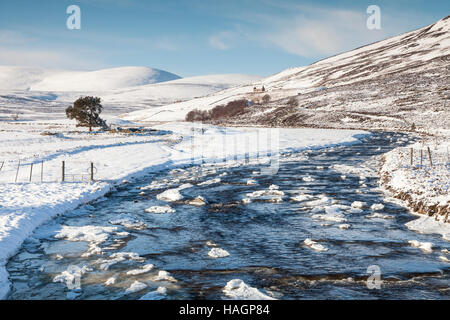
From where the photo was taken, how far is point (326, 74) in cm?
16312

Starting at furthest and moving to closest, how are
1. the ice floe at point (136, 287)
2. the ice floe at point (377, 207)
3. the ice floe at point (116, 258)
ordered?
the ice floe at point (377, 207) → the ice floe at point (116, 258) → the ice floe at point (136, 287)

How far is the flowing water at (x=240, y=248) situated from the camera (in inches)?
405

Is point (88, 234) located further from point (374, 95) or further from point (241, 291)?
point (374, 95)

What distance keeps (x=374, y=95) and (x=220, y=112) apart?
48.2 meters

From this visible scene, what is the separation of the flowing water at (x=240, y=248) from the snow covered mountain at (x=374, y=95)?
56470 millimetres

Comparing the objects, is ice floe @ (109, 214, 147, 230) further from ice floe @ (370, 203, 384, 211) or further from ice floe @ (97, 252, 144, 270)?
ice floe @ (370, 203, 384, 211)

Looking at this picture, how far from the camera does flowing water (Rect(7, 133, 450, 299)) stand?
33.8 ft

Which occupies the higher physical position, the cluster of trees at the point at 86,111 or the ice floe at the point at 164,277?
the cluster of trees at the point at 86,111

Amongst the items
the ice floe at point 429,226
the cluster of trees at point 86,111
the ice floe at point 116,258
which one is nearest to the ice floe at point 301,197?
the ice floe at point 429,226

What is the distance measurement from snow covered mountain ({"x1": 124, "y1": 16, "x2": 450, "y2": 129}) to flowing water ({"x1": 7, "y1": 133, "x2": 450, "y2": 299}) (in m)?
56.5

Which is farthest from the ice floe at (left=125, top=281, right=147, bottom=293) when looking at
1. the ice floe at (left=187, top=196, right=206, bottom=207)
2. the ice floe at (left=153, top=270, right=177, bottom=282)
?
the ice floe at (left=187, top=196, right=206, bottom=207)

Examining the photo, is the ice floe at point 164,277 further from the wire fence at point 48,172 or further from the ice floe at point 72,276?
the wire fence at point 48,172

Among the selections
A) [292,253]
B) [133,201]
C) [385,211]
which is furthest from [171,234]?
[385,211]
